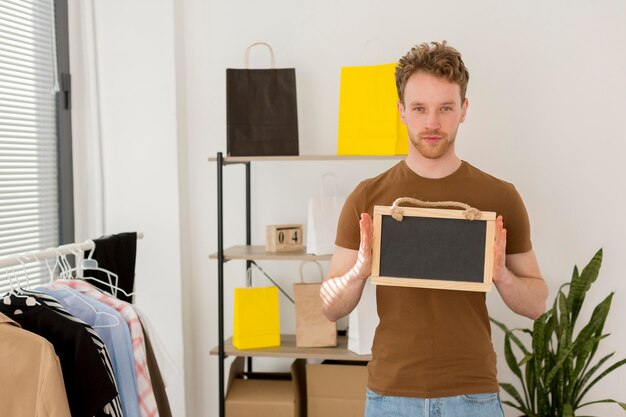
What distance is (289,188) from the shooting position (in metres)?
3.36

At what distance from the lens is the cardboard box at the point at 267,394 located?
298 centimetres

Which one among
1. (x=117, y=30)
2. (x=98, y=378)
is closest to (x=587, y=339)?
(x=98, y=378)

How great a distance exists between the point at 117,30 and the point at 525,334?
91.3 inches

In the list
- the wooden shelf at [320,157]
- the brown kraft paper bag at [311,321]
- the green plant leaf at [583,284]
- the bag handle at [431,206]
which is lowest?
the brown kraft paper bag at [311,321]

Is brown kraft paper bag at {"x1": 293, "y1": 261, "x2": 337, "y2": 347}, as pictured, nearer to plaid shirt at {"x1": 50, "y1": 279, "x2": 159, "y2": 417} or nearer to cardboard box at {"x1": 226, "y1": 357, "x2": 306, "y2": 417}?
cardboard box at {"x1": 226, "y1": 357, "x2": 306, "y2": 417}

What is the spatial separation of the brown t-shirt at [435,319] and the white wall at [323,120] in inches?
52.3

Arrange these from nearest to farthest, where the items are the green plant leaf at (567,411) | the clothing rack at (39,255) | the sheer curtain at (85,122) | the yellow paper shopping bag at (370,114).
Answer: the clothing rack at (39,255) → the green plant leaf at (567,411) → the yellow paper shopping bag at (370,114) → the sheer curtain at (85,122)

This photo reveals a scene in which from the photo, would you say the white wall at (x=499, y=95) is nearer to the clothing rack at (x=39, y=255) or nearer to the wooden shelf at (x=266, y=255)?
the wooden shelf at (x=266, y=255)

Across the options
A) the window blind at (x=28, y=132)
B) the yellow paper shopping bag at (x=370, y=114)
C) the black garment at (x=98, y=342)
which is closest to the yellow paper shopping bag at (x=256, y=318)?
the yellow paper shopping bag at (x=370, y=114)

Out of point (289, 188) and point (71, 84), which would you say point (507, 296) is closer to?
point (289, 188)

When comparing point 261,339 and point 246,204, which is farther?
point 246,204

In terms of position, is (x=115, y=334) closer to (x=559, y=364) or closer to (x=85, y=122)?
(x=85, y=122)

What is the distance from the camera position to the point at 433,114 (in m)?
1.88

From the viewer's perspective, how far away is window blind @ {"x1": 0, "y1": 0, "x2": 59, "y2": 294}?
2809 mm
